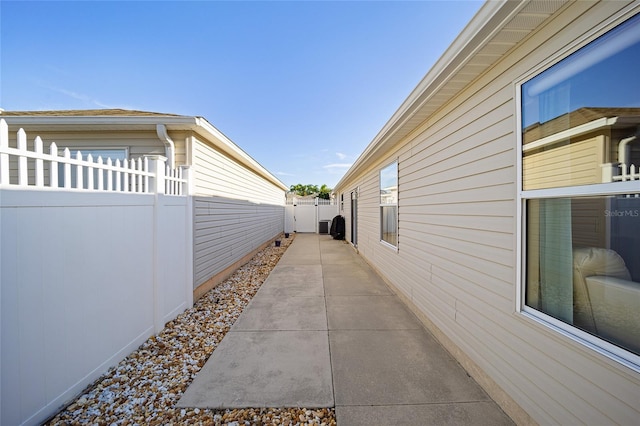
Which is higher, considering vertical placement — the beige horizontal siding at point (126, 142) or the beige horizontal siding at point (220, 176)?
the beige horizontal siding at point (126, 142)

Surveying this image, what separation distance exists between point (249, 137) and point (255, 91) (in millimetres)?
5613

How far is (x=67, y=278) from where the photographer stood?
2.01 metres

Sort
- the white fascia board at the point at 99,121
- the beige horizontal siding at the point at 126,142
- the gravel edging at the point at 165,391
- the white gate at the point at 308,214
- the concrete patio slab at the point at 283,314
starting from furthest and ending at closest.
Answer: the white gate at the point at 308,214 → the beige horizontal siding at the point at 126,142 → the white fascia board at the point at 99,121 → the concrete patio slab at the point at 283,314 → the gravel edging at the point at 165,391

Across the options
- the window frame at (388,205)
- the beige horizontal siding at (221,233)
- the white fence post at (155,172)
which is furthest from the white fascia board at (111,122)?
the window frame at (388,205)

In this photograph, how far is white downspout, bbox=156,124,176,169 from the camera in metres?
3.99

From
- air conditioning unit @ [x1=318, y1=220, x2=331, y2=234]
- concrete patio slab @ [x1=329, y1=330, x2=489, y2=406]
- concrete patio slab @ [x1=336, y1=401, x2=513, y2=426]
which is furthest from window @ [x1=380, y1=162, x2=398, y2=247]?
air conditioning unit @ [x1=318, y1=220, x2=331, y2=234]

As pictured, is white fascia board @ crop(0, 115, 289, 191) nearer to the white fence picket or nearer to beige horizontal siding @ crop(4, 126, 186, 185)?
beige horizontal siding @ crop(4, 126, 186, 185)

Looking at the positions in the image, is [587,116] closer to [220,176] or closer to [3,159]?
[3,159]

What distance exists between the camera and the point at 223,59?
26.0 feet

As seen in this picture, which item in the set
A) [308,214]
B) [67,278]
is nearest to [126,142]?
[67,278]

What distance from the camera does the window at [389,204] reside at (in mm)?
4832

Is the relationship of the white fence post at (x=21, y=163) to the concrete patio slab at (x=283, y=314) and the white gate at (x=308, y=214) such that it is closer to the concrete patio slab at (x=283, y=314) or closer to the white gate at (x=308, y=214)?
the concrete patio slab at (x=283, y=314)

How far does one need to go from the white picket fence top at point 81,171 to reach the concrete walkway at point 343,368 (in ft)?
6.59

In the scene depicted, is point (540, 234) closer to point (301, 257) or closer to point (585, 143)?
point (585, 143)
